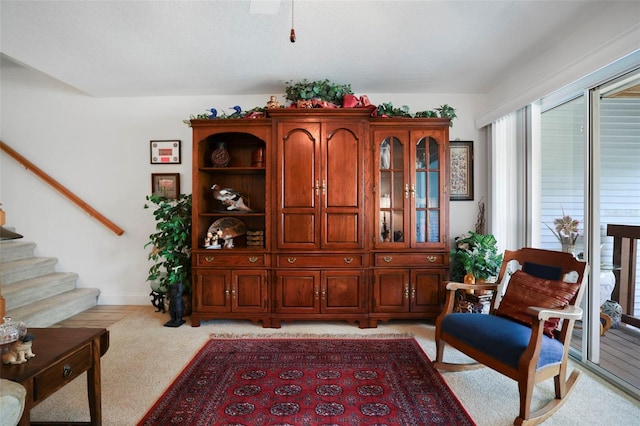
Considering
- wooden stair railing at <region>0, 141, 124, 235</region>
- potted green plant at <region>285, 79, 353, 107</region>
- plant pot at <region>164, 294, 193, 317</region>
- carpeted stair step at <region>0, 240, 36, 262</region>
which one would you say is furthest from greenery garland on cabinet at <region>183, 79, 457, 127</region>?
carpeted stair step at <region>0, 240, 36, 262</region>

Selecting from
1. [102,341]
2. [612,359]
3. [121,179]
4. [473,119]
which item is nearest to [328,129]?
[473,119]

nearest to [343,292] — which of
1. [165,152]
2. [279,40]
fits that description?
[279,40]

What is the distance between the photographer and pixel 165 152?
3688 mm

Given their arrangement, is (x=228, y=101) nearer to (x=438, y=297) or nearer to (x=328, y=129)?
(x=328, y=129)

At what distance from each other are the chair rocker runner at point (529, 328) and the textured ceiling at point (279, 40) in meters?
1.81

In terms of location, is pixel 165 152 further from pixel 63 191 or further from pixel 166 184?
pixel 63 191

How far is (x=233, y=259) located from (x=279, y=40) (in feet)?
7.01

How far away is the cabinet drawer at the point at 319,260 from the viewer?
299 cm

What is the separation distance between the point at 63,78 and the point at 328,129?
2.99 metres

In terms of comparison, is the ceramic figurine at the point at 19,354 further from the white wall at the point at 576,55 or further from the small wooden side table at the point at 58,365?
the white wall at the point at 576,55

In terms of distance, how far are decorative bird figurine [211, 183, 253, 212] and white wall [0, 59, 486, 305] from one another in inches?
29.5

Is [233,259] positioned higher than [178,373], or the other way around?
[233,259]

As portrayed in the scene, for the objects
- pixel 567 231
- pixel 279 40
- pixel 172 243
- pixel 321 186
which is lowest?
pixel 172 243

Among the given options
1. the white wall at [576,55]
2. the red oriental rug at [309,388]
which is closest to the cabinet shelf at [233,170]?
the red oriental rug at [309,388]
